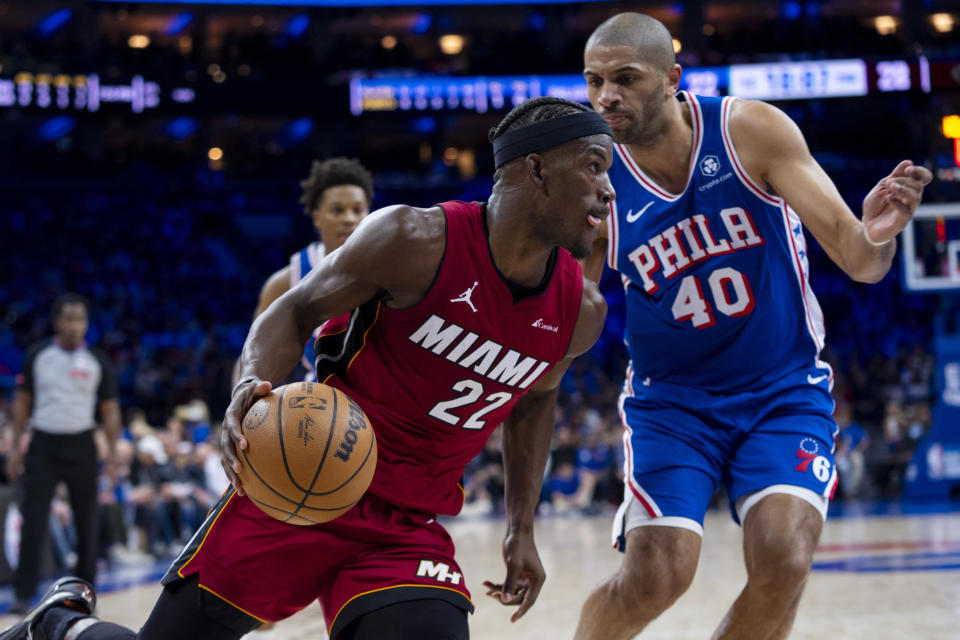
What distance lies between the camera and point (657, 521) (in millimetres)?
3311

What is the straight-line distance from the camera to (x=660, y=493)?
335cm

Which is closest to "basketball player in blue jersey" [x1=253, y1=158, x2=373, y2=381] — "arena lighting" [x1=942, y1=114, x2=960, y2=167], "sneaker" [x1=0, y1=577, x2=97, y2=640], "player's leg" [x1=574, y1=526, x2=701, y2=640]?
"sneaker" [x1=0, y1=577, x2=97, y2=640]

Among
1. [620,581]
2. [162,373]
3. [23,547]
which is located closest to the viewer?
[620,581]

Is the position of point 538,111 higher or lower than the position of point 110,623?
higher

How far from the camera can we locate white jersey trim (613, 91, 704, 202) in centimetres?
347

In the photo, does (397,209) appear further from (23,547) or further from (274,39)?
(274,39)

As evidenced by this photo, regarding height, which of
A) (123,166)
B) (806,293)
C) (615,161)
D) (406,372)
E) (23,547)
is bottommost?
(23,547)

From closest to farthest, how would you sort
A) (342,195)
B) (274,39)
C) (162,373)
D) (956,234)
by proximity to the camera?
(342,195) < (956,234) < (162,373) < (274,39)

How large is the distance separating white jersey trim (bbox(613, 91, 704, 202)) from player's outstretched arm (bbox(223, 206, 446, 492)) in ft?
3.67

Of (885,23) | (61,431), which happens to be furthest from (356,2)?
(61,431)

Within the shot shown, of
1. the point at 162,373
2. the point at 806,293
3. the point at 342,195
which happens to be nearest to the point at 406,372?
the point at 806,293

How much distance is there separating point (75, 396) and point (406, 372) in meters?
4.82

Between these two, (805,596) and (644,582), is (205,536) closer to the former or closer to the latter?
(644,582)

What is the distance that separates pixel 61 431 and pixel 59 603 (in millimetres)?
3670
